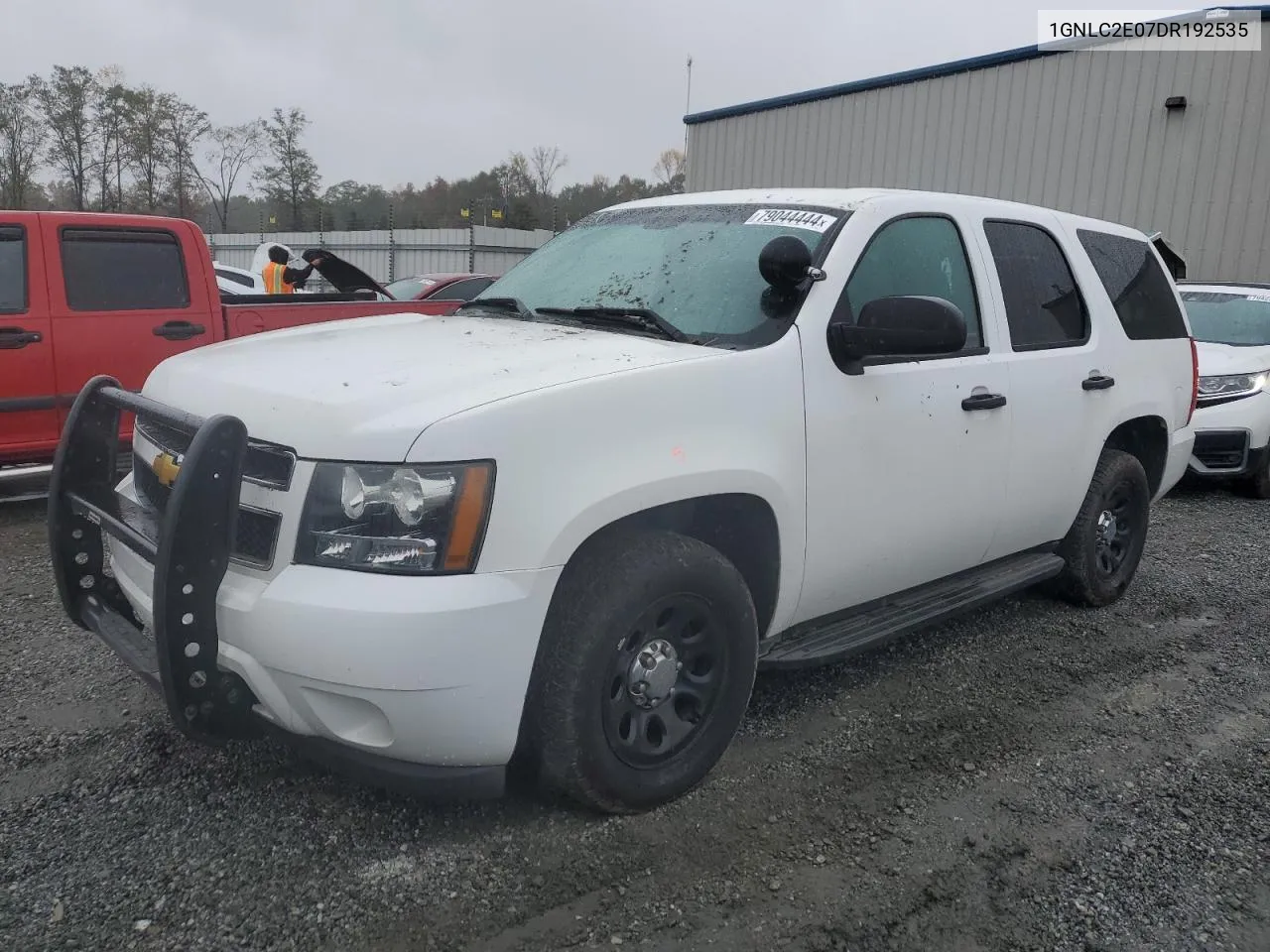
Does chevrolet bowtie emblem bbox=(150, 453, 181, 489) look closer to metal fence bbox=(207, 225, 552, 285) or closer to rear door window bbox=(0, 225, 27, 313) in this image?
rear door window bbox=(0, 225, 27, 313)

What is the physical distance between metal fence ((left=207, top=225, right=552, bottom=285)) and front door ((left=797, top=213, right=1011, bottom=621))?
893 inches

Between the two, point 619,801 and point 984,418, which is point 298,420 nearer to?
point 619,801

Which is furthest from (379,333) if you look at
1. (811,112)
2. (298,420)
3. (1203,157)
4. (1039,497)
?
(811,112)

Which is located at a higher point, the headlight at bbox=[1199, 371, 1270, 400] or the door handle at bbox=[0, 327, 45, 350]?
the door handle at bbox=[0, 327, 45, 350]

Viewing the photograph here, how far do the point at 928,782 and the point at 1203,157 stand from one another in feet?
45.5

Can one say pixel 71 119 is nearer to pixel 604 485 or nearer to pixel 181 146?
pixel 181 146

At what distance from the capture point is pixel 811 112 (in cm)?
1823

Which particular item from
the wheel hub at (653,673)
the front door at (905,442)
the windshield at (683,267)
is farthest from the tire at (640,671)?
the windshield at (683,267)

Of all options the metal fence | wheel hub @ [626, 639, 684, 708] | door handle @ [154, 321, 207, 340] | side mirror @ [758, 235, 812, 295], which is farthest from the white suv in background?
the metal fence

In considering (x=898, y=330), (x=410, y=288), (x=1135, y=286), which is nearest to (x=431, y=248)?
(x=410, y=288)

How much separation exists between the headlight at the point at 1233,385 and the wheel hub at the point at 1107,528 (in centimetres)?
365

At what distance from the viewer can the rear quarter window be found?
455 cm

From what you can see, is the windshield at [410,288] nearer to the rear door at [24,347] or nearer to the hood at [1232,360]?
the rear door at [24,347]

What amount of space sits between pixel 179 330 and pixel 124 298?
0.36 m
